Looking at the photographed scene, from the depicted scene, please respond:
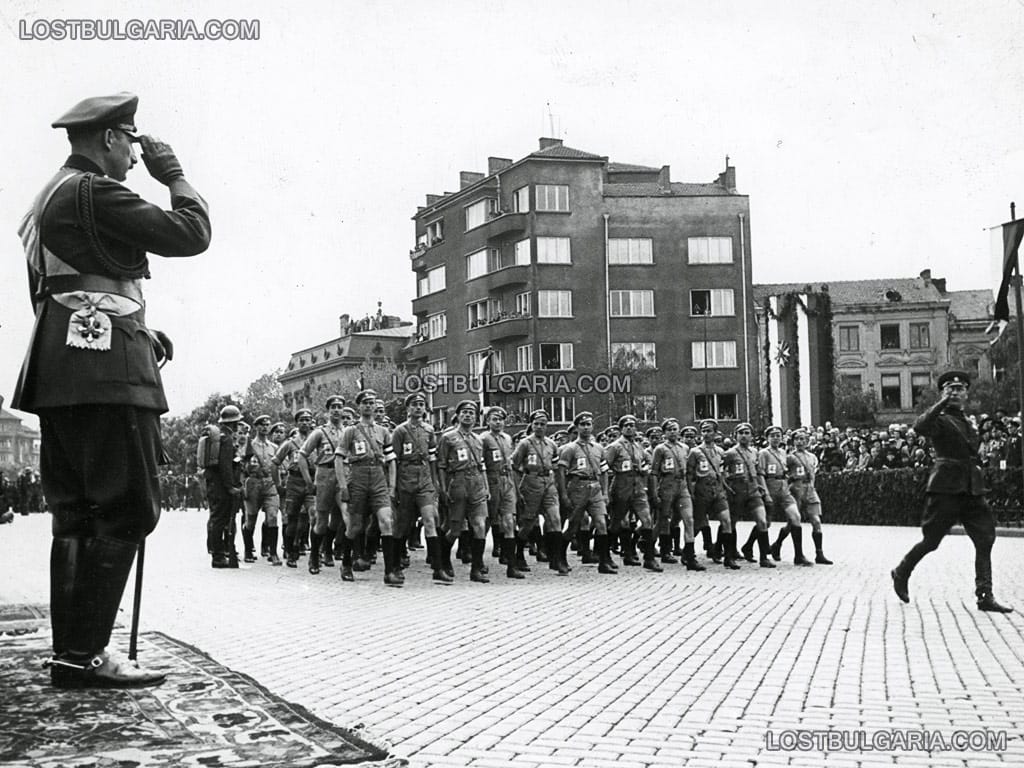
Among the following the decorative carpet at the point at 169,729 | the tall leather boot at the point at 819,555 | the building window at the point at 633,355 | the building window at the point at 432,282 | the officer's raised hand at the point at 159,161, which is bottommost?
the tall leather boot at the point at 819,555

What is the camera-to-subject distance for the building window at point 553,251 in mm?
55438

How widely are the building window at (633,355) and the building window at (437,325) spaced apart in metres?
11.2

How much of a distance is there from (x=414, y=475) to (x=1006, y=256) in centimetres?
676

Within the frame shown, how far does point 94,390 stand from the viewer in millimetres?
4121

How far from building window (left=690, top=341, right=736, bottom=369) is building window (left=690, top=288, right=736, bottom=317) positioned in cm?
142

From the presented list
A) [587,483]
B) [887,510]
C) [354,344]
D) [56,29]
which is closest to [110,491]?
[56,29]

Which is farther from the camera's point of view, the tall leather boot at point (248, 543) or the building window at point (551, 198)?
the building window at point (551, 198)

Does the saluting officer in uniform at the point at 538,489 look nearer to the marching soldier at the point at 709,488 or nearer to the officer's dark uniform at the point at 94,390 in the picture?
the marching soldier at the point at 709,488

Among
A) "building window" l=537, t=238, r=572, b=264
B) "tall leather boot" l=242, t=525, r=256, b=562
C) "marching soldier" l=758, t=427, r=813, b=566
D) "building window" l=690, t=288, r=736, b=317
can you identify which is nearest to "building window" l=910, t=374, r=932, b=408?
"building window" l=690, t=288, r=736, b=317

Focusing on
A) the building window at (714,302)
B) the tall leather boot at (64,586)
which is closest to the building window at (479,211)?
the building window at (714,302)

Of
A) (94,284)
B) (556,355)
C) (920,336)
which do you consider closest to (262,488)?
(94,284)

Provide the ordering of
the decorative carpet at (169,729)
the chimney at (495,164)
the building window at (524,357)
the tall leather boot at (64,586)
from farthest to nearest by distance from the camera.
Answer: the chimney at (495,164)
the building window at (524,357)
the tall leather boot at (64,586)
the decorative carpet at (169,729)

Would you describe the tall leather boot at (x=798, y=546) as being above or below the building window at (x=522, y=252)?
below

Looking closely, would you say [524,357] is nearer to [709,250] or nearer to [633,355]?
[633,355]
